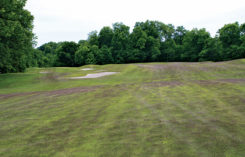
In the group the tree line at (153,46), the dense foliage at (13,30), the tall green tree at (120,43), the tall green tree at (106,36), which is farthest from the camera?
the tall green tree at (106,36)

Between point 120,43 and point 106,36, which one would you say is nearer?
point 120,43

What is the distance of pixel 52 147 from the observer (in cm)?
586

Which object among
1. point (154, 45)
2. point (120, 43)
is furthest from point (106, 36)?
point (154, 45)

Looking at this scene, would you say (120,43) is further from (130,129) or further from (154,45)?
(130,129)

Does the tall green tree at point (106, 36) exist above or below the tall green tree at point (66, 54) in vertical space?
above

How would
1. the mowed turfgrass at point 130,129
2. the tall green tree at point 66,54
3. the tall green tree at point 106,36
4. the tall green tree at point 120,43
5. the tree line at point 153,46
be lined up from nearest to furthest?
the mowed turfgrass at point 130,129 < the tree line at point 153,46 < the tall green tree at point 120,43 < the tall green tree at point 106,36 < the tall green tree at point 66,54

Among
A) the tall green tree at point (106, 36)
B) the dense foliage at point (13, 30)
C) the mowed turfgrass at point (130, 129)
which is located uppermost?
the tall green tree at point (106, 36)

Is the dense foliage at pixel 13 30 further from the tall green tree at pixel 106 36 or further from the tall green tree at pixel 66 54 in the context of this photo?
the tall green tree at pixel 66 54

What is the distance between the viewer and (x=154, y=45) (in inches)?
2926

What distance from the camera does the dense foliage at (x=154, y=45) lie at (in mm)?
66188

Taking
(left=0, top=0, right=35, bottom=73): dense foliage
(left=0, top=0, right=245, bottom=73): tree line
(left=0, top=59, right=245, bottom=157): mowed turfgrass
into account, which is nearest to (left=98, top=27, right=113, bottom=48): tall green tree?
(left=0, top=0, right=245, bottom=73): tree line

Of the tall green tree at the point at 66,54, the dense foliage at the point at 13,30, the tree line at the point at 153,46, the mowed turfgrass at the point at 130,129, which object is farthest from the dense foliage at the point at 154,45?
the mowed turfgrass at the point at 130,129

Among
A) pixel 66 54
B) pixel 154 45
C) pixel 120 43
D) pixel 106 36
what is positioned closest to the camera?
pixel 154 45

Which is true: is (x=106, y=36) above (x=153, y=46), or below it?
above
